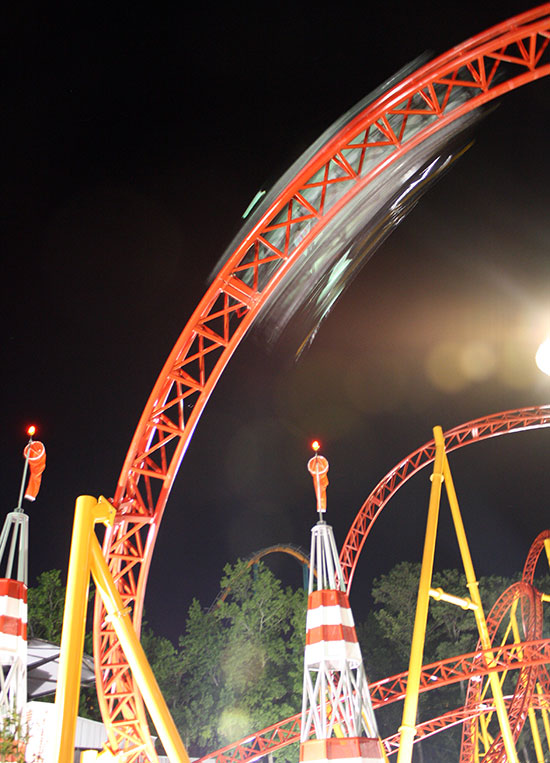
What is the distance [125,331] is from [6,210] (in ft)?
17.4

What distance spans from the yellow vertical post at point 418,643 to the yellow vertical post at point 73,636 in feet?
18.0

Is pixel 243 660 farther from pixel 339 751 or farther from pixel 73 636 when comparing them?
pixel 73 636

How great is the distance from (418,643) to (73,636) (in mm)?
6441

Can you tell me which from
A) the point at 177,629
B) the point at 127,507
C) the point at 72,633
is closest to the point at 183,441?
the point at 127,507

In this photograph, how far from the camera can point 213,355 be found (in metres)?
22.7

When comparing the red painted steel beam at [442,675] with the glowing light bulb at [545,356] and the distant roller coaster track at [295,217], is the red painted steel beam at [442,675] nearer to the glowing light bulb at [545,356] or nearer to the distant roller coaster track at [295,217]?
the distant roller coaster track at [295,217]

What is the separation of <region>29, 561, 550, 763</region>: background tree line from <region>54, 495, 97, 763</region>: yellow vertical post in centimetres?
2021

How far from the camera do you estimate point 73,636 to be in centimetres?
612

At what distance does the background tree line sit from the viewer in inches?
1051

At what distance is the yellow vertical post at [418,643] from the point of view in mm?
10086

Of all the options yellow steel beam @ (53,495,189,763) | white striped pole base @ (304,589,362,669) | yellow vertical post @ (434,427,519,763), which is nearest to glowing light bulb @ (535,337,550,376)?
yellow vertical post @ (434,427,519,763)

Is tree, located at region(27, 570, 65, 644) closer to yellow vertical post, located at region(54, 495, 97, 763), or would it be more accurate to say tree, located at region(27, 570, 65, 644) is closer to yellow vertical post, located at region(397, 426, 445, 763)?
yellow vertical post, located at region(397, 426, 445, 763)

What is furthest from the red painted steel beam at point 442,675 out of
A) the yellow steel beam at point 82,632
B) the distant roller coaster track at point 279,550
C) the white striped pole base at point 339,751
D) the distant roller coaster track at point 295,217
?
the distant roller coaster track at point 279,550

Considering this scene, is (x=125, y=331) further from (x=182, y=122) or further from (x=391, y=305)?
(x=391, y=305)
